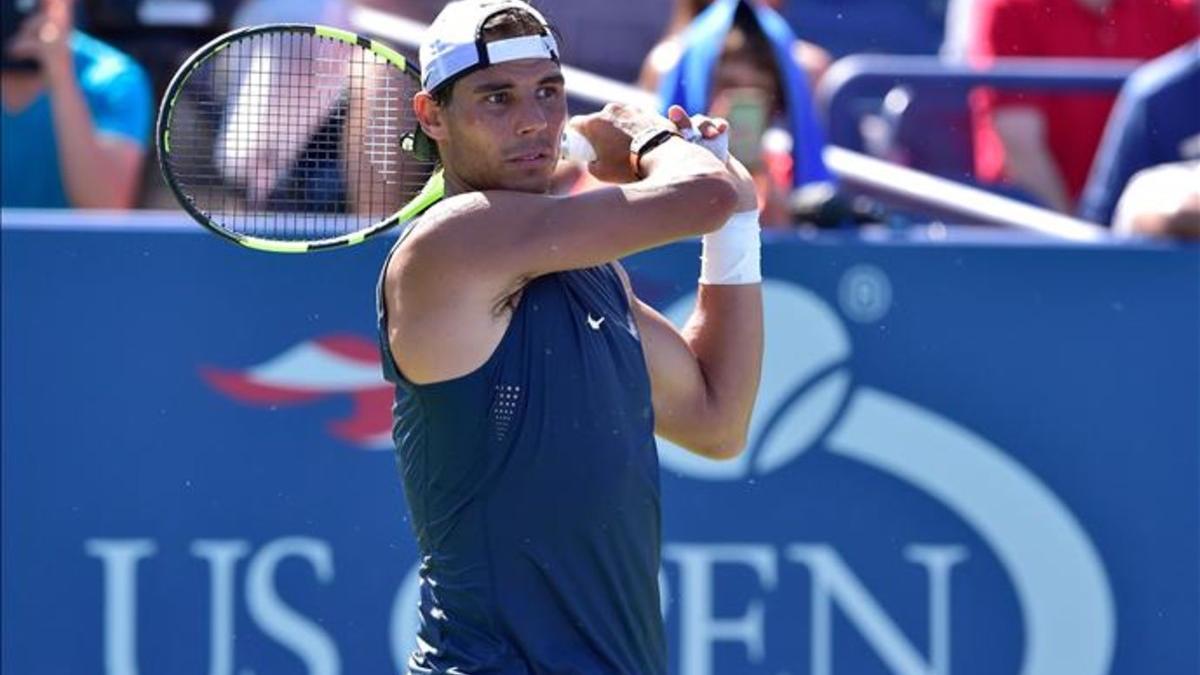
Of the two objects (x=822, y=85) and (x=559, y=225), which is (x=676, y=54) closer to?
(x=822, y=85)

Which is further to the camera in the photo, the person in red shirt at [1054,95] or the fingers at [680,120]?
the person in red shirt at [1054,95]

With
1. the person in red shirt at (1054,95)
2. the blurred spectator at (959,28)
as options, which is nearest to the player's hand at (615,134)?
the person in red shirt at (1054,95)

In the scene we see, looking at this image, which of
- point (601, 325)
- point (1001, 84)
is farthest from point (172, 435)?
point (1001, 84)

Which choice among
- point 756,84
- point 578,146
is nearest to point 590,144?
point 578,146

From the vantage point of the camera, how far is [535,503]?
141 inches

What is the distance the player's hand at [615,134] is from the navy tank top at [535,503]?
287 millimetres

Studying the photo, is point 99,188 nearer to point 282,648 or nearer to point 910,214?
point 282,648

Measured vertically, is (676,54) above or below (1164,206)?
above

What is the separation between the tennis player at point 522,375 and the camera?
3570 millimetres

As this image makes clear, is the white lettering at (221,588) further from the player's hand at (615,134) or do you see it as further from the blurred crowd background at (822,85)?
the player's hand at (615,134)

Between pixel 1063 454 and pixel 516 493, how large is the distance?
7.73ft

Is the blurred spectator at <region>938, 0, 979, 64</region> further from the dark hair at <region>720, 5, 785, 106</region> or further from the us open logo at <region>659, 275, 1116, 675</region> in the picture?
the us open logo at <region>659, 275, 1116, 675</region>

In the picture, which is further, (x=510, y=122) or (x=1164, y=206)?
(x=1164, y=206)

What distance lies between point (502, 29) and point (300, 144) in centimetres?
128
